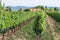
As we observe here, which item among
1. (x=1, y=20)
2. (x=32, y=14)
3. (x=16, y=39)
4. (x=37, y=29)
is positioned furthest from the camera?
(x=32, y=14)

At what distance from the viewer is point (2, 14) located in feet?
85.4

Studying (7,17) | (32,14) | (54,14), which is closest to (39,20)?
(7,17)

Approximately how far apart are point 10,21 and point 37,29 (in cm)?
717

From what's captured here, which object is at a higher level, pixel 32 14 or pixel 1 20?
pixel 1 20

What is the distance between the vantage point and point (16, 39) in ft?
87.4

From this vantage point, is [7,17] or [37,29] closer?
[37,29]

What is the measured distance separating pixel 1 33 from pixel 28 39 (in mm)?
3347

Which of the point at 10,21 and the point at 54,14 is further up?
the point at 10,21

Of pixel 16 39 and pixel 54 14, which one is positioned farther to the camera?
pixel 54 14

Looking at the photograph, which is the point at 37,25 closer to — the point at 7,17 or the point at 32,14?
the point at 7,17

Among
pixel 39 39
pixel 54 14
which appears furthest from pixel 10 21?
pixel 54 14
